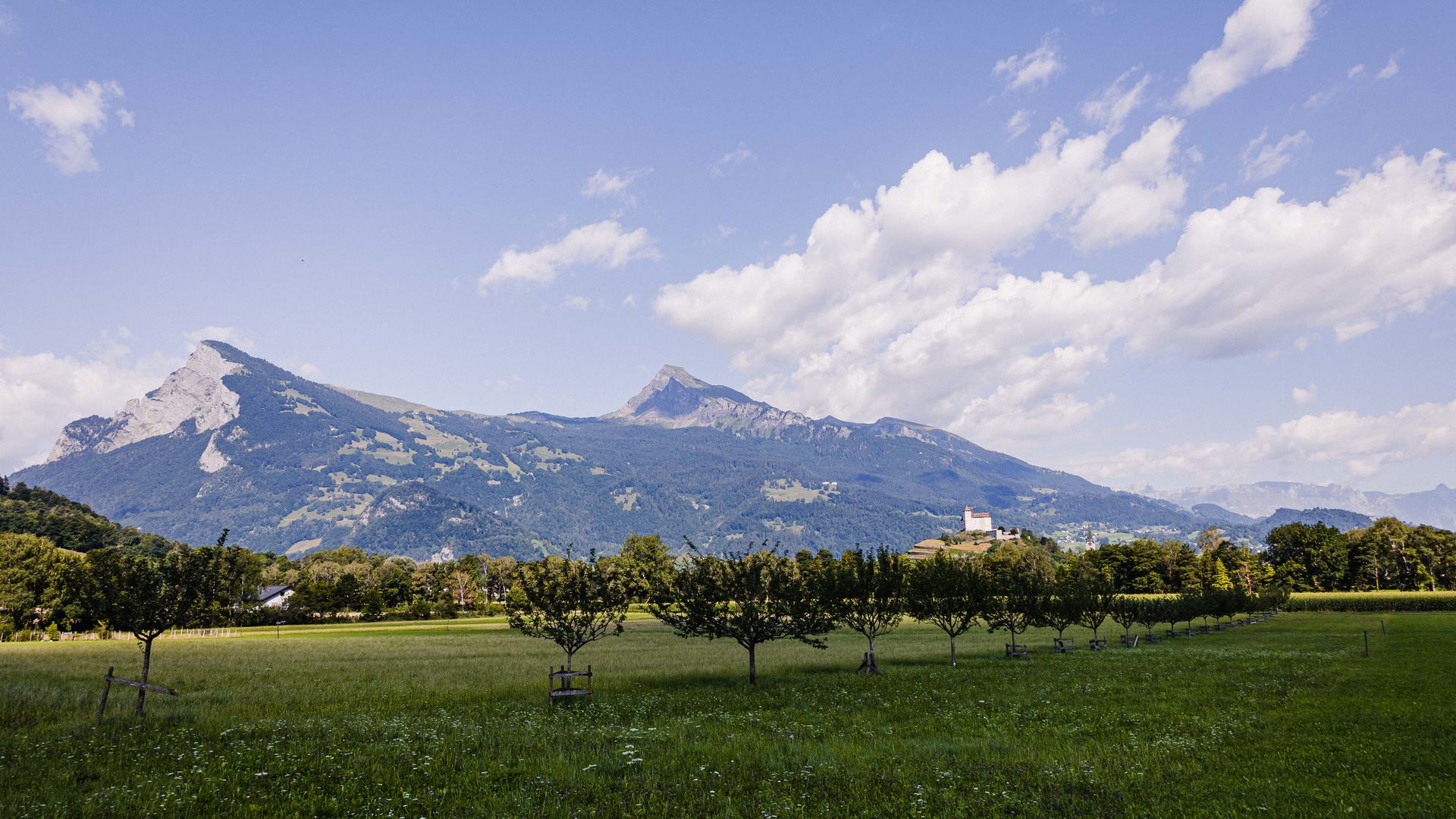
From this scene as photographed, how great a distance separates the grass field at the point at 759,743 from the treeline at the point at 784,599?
3333 millimetres

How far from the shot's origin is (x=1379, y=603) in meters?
109

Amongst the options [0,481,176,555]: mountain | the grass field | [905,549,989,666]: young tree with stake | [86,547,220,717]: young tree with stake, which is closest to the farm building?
[0,481,176,555]: mountain

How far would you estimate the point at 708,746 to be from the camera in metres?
Answer: 20.8

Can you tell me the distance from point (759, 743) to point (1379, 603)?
140 meters

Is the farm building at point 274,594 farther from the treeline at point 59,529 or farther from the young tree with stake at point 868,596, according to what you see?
the young tree with stake at point 868,596

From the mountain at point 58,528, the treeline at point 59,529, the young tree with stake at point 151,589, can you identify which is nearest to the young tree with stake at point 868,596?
the young tree with stake at point 151,589

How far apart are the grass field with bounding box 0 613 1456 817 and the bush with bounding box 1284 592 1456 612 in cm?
9005

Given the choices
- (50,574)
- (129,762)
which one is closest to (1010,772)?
(129,762)

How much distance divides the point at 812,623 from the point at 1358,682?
90.0 ft

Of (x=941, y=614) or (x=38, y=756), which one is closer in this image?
(x=38, y=756)

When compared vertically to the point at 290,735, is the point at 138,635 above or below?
above

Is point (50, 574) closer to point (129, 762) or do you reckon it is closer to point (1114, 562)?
point (129, 762)

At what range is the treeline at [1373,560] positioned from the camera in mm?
137125

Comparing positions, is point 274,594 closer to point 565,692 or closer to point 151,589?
point 151,589
